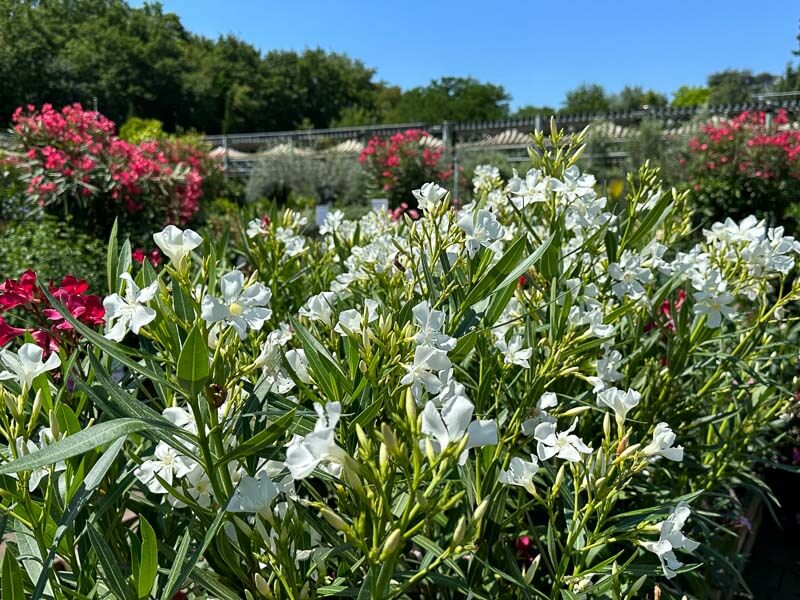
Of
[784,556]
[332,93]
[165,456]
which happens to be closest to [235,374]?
[165,456]

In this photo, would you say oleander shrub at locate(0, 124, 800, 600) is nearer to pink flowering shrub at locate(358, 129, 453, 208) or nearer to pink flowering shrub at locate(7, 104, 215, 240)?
pink flowering shrub at locate(7, 104, 215, 240)

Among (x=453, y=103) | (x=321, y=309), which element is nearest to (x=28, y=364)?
(x=321, y=309)

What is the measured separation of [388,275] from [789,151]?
7444 millimetres

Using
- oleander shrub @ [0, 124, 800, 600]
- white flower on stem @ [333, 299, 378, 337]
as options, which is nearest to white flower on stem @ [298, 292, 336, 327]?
oleander shrub @ [0, 124, 800, 600]

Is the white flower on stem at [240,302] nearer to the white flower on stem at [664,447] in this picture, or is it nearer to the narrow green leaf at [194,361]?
the narrow green leaf at [194,361]

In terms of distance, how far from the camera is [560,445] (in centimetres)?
89

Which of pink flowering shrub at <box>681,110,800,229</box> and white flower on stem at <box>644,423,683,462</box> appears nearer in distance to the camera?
white flower on stem at <box>644,423,683,462</box>

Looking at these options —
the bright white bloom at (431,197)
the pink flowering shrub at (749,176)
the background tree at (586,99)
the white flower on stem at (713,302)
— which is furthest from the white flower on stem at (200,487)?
the background tree at (586,99)

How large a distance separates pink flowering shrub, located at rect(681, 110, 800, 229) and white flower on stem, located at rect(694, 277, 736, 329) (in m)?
6.40

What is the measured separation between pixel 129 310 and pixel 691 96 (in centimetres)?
5005

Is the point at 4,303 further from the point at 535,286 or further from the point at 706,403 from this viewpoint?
the point at 706,403

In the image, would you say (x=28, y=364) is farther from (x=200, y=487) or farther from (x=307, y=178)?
(x=307, y=178)

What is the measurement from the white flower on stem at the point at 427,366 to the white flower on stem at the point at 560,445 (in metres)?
0.21

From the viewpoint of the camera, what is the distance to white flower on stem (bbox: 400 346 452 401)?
2.48 ft
